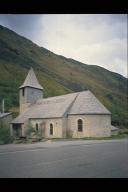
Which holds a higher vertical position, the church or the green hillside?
the green hillside

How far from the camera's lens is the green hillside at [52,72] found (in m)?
12.6

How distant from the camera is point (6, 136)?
15.0 metres

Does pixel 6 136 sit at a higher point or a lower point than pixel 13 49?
lower

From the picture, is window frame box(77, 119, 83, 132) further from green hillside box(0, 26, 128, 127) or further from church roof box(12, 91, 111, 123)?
green hillside box(0, 26, 128, 127)

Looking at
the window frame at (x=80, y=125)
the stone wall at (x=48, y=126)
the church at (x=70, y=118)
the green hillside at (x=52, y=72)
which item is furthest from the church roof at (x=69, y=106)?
the green hillside at (x=52, y=72)

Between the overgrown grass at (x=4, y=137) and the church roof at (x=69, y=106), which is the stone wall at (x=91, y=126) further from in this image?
the overgrown grass at (x=4, y=137)

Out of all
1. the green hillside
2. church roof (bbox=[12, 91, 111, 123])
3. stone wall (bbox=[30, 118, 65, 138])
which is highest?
the green hillside

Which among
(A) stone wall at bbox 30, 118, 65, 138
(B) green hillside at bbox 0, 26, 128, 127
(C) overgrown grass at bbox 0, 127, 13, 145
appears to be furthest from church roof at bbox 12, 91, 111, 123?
(C) overgrown grass at bbox 0, 127, 13, 145

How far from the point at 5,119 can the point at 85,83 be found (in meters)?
6.91

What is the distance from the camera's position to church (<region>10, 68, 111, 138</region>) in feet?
72.8

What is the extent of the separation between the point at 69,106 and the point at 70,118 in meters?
1.22
